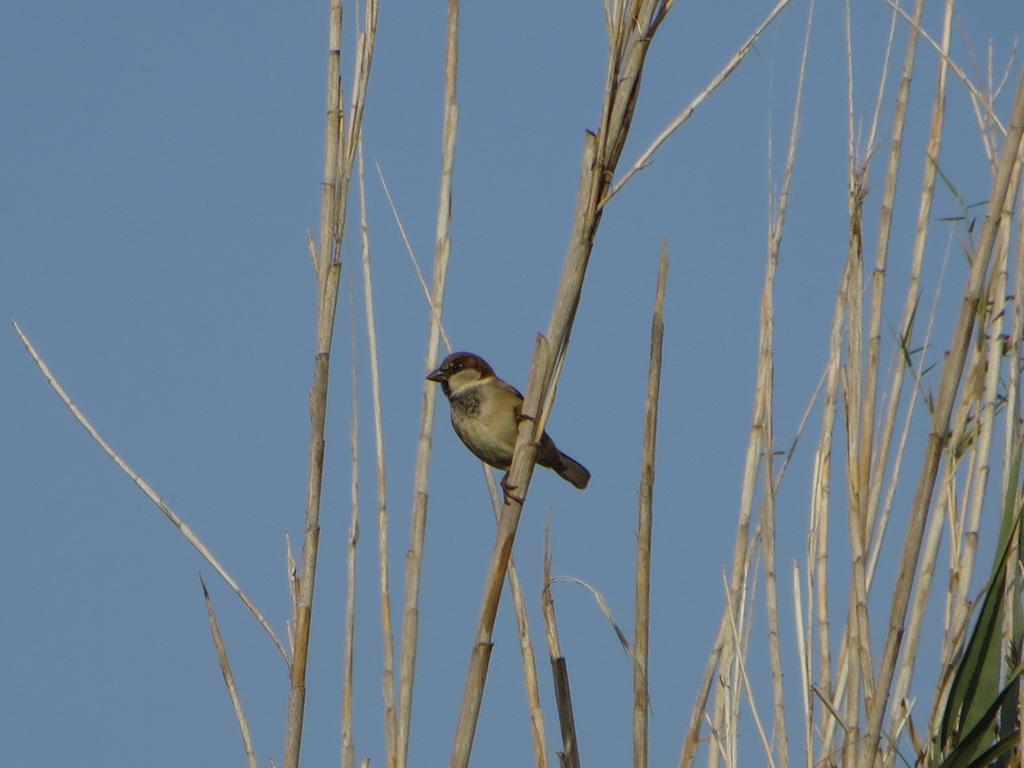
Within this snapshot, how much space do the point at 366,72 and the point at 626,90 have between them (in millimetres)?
370

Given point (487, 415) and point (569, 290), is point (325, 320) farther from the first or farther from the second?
point (487, 415)

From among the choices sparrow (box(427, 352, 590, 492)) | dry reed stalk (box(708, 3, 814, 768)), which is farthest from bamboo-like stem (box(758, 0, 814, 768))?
sparrow (box(427, 352, 590, 492))

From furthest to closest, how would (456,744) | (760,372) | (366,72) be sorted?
1. (760,372)
2. (366,72)
3. (456,744)

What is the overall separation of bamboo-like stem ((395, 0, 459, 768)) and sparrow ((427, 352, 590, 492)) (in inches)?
71.1

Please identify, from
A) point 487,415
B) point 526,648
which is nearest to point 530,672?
point 526,648

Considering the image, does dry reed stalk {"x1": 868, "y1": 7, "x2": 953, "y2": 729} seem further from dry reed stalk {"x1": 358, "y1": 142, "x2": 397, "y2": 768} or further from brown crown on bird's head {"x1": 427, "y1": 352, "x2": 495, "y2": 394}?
brown crown on bird's head {"x1": 427, "y1": 352, "x2": 495, "y2": 394}

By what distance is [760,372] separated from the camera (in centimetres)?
190

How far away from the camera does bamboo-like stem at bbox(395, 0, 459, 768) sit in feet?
5.10

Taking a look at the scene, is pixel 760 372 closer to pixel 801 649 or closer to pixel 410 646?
pixel 801 649

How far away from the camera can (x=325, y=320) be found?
1478 millimetres

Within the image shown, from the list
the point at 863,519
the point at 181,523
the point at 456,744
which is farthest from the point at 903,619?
the point at 181,523

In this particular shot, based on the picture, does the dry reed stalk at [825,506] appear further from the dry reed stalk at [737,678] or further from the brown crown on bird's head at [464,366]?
the brown crown on bird's head at [464,366]

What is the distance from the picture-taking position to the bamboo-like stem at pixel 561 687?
1.72m

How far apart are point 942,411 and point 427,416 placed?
2.20ft
